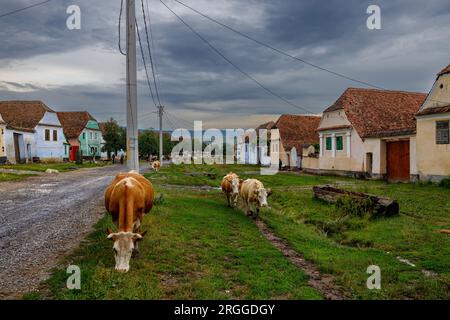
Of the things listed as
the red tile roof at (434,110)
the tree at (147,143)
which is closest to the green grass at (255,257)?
the red tile roof at (434,110)

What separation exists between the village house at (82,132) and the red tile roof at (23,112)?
33.9ft

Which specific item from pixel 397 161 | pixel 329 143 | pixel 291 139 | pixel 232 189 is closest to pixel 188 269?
pixel 232 189

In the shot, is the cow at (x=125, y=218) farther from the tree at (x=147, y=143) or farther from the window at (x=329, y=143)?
the tree at (x=147, y=143)

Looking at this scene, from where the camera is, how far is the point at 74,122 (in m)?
64.7

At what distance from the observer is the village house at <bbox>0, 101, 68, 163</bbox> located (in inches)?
1687

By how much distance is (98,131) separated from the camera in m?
70.4

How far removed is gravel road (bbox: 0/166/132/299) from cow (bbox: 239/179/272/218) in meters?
5.37

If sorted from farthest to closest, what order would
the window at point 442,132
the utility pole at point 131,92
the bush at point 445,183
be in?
the window at point 442,132 < the bush at point 445,183 < the utility pole at point 131,92

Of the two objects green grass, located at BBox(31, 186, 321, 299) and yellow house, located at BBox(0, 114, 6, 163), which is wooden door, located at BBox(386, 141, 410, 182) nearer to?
green grass, located at BBox(31, 186, 321, 299)

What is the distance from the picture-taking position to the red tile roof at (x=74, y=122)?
204 feet

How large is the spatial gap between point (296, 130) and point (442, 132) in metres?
27.9
